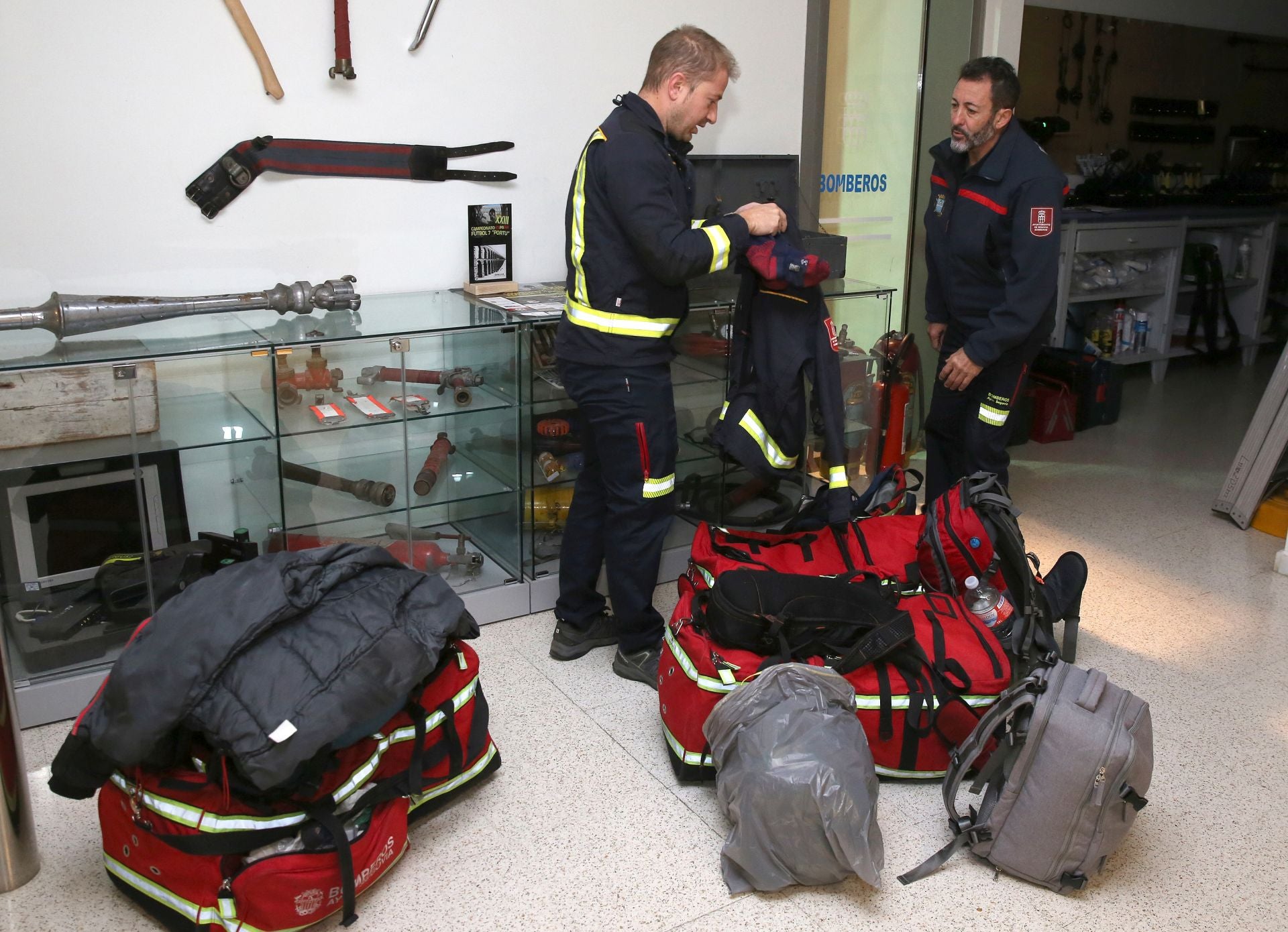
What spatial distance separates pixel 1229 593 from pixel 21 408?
3754 millimetres

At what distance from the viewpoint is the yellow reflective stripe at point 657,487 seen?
2873 mm

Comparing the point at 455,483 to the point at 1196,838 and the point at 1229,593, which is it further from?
the point at 1229,593

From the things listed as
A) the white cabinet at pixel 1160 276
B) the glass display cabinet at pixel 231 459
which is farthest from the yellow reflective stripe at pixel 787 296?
the white cabinet at pixel 1160 276

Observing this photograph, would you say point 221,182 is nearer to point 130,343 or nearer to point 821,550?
point 130,343

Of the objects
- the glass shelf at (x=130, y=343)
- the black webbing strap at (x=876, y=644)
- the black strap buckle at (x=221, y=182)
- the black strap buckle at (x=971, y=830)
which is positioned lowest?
the black strap buckle at (x=971, y=830)

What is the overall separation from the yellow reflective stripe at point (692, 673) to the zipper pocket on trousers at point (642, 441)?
466 mm

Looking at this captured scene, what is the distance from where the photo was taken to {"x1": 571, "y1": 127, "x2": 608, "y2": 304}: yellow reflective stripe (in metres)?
2.78

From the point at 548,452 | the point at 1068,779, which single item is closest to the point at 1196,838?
the point at 1068,779

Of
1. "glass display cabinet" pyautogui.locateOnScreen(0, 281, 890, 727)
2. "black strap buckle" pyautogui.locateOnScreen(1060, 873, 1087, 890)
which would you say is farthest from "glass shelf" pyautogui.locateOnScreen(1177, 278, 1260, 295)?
"black strap buckle" pyautogui.locateOnScreen(1060, 873, 1087, 890)

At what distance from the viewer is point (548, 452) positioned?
3.41 metres

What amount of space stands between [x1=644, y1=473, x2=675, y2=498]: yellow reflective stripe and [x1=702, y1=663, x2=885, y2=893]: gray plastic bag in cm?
71

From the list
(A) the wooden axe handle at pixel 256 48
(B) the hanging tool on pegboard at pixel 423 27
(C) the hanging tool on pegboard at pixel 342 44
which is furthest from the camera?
(B) the hanging tool on pegboard at pixel 423 27

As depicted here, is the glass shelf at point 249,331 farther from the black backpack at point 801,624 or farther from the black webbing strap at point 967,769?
the black webbing strap at point 967,769

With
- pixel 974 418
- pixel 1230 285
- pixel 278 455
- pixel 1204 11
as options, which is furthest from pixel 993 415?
pixel 1204 11
